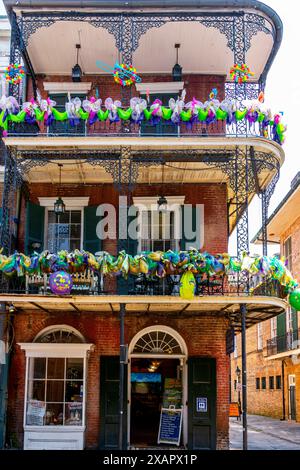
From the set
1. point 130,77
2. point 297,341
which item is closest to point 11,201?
point 130,77

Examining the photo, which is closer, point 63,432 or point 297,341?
point 63,432

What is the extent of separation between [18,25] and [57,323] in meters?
7.39

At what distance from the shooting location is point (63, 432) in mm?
15750

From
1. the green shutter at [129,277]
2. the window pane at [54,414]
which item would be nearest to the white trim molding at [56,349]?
the window pane at [54,414]

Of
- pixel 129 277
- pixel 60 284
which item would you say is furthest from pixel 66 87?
pixel 60 284

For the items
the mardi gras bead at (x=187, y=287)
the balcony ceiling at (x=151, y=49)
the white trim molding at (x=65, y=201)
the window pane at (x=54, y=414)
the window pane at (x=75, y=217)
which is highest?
the balcony ceiling at (x=151, y=49)

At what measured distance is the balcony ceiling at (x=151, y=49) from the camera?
16594 millimetres

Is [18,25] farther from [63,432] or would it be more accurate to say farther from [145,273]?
[63,432]

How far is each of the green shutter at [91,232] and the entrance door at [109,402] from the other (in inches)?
109

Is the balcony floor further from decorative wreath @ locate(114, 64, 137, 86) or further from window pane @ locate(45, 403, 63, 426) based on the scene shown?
decorative wreath @ locate(114, 64, 137, 86)

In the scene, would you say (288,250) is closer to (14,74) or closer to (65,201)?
(65,201)

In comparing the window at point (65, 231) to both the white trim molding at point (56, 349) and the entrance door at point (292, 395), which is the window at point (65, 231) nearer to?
the white trim molding at point (56, 349)

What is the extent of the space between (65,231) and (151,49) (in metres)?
5.24

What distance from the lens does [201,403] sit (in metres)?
16.0
